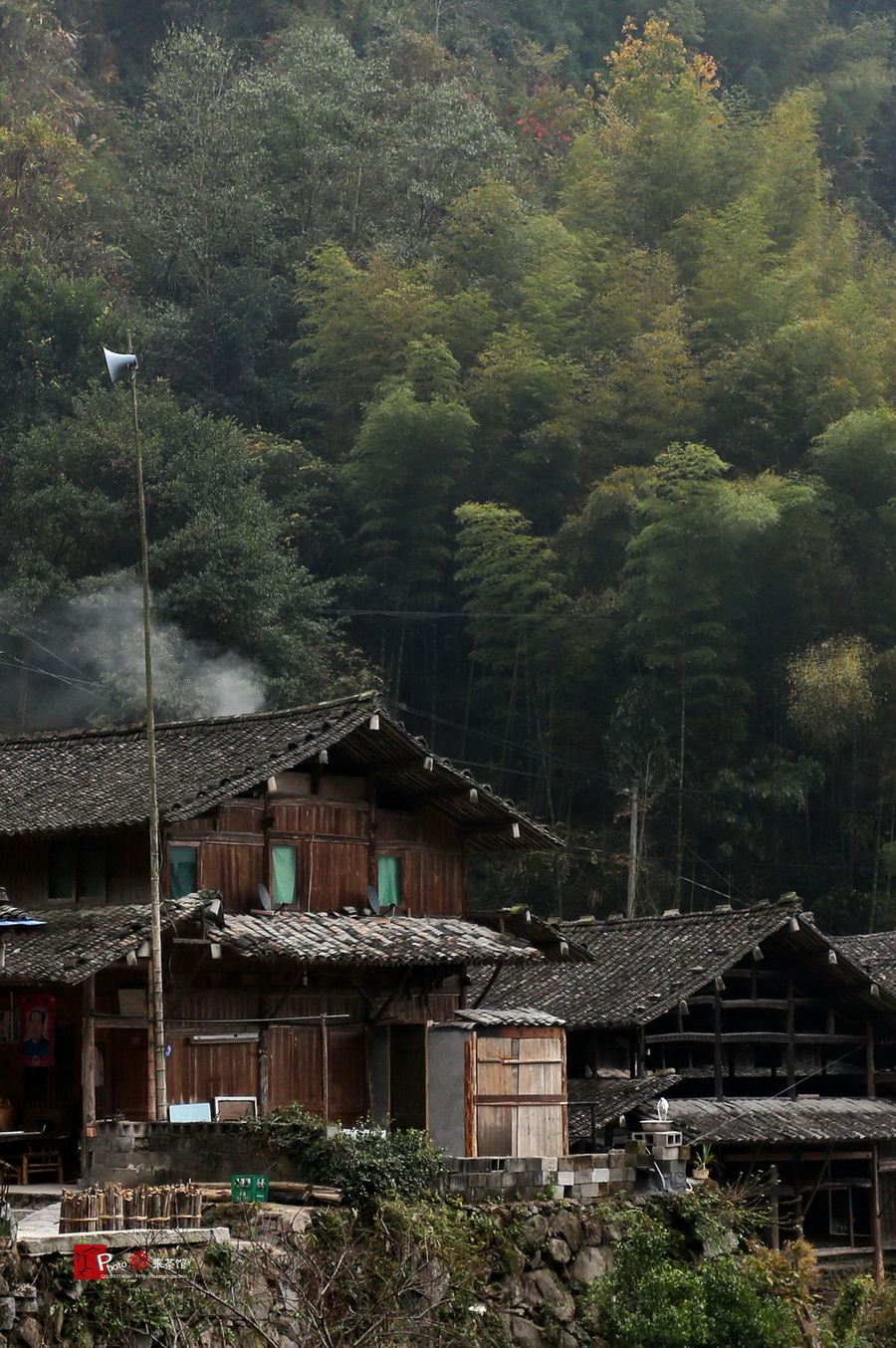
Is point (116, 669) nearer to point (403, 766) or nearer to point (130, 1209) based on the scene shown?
point (403, 766)

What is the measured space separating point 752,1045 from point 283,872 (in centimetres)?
898

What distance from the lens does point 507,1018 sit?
23.4m

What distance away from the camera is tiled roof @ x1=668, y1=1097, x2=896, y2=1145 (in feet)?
86.5

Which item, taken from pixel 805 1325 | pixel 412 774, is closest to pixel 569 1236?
pixel 805 1325

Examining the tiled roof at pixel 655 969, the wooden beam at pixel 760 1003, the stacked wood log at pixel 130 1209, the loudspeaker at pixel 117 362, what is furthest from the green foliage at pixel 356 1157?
the wooden beam at pixel 760 1003

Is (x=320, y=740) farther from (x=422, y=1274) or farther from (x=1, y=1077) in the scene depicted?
(x=422, y=1274)

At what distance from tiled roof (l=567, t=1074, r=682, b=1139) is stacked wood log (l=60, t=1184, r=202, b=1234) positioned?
34.3 ft

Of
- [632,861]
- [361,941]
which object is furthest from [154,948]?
[632,861]

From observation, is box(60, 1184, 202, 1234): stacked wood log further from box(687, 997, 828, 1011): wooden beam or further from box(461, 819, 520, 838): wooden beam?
box(687, 997, 828, 1011): wooden beam

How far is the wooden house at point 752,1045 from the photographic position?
88.4 feet

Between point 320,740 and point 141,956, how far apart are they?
4104mm

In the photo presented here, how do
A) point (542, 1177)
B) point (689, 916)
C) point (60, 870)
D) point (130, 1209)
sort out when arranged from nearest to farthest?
point (130, 1209) < point (542, 1177) < point (60, 870) < point (689, 916)

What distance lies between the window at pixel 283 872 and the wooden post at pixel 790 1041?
876cm

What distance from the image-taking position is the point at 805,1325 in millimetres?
19625
